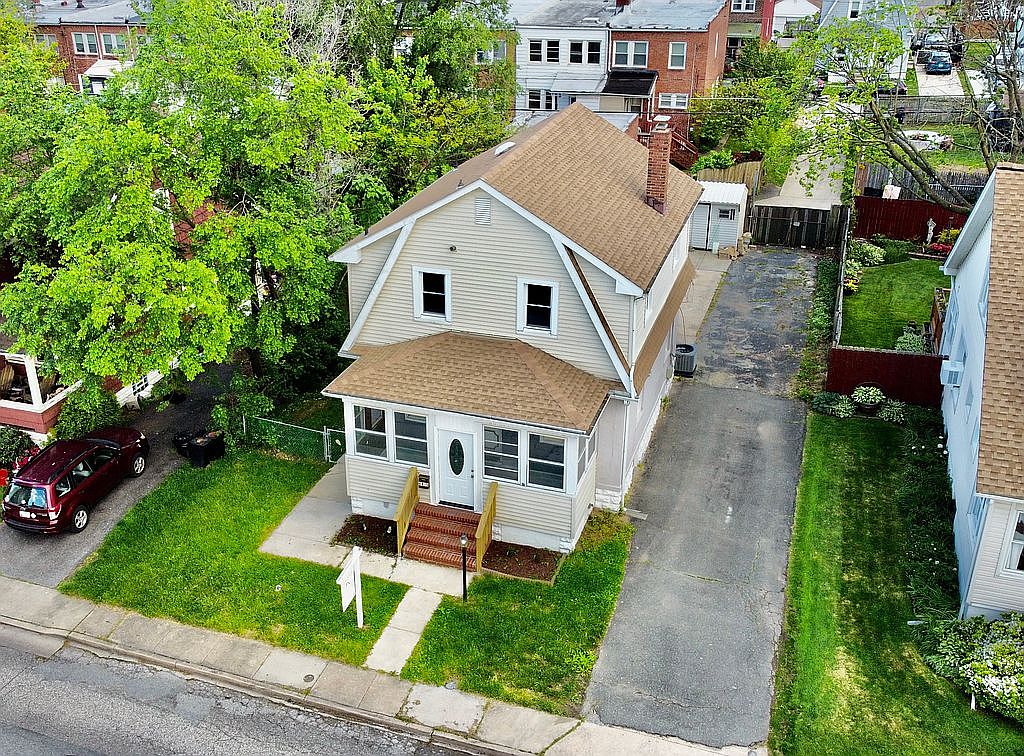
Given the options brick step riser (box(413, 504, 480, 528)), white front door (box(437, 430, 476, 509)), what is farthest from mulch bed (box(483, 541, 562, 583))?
white front door (box(437, 430, 476, 509))

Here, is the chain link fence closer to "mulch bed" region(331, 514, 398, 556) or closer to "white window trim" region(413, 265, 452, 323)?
"mulch bed" region(331, 514, 398, 556)

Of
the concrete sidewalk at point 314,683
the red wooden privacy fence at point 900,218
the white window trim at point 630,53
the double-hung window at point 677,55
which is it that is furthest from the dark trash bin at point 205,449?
the double-hung window at point 677,55

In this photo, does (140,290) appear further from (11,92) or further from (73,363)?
(11,92)

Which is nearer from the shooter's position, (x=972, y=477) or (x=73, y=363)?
(x=972, y=477)

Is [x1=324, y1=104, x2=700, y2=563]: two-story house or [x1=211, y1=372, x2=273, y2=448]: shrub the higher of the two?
[x1=324, y1=104, x2=700, y2=563]: two-story house

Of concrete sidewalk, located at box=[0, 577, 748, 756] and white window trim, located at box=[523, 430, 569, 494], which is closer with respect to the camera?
concrete sidewalk, located at box=[0, 577, 748, 756]

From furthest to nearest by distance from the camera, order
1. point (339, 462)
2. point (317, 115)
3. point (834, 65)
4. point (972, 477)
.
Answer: point (834, 65) → point (339, 462) → point (317, 115) → point (972, 477)

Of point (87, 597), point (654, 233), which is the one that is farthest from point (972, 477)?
point (87, 597)
